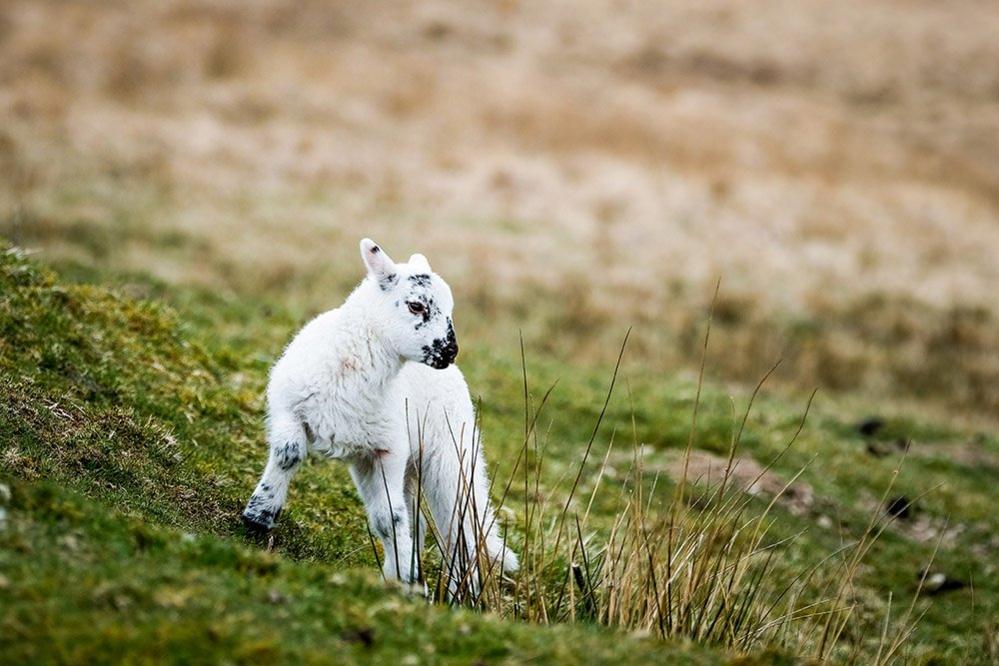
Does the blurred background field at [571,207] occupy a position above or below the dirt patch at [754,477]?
above

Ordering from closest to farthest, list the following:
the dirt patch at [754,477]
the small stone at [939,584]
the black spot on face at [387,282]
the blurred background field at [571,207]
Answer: the black spot on face at [387,282] < the small stone at [939,584] < the dirt patch at [754,477] < the blurred background field at [571,207]

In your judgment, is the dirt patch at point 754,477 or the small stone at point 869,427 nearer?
the dirt patch at point 754,477

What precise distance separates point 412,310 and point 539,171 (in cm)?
3390

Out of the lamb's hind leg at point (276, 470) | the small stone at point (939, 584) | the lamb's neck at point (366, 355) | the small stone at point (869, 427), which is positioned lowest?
the small stone at point (939, 584)

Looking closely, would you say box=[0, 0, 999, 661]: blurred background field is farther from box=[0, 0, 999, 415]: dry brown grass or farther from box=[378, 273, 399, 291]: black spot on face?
box=[378, 273, 399, 291]: black spot on face

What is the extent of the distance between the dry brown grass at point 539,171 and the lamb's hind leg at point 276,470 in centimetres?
1393

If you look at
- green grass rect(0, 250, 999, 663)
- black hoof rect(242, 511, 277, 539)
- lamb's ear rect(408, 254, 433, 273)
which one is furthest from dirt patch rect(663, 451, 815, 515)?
black hoof rect(242, 511, 277, 539)

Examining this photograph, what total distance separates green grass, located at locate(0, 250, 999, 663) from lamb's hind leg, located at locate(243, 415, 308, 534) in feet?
0.77

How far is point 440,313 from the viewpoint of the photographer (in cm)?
902

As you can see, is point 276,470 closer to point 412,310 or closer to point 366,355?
point 366,355

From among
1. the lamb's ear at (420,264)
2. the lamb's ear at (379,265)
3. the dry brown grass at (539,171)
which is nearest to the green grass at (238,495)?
the lamb's ear at (420,264)

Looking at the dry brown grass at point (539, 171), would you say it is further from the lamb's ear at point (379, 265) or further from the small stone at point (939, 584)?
the lamb's ear at point (379, 265)

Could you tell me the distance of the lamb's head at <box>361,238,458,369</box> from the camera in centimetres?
893

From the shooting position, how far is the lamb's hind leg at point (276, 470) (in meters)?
8.71
